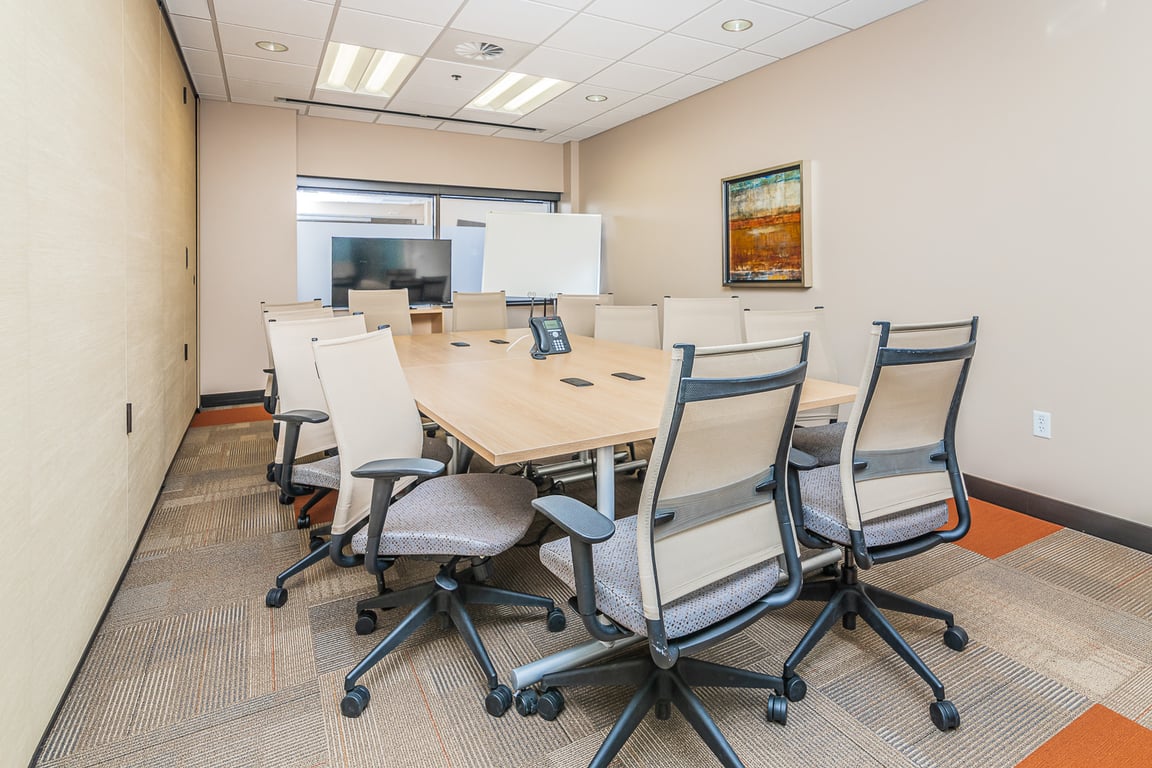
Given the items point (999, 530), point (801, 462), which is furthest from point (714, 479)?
point (999, 530)

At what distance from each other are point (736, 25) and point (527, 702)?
3.87 metres

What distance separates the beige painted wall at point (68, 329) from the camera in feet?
4.42

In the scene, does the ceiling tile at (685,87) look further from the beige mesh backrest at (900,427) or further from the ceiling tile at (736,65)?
the beige mesh backrest at (900,427)

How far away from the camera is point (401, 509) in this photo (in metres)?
1.83

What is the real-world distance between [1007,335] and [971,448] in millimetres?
647

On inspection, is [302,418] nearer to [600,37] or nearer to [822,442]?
[822,442]

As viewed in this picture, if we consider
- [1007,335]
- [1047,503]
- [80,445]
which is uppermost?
[1007,335]

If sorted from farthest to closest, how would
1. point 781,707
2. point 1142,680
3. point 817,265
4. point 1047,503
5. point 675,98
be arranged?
point 675,98 < point 817,265 < point 1047,503 < point 1142,680 < point 781,707

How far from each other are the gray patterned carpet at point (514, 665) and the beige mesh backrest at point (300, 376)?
526mm

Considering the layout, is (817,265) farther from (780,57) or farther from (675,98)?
(675,98)

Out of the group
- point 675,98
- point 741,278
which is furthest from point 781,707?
point 675,98

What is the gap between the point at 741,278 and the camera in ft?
15.7

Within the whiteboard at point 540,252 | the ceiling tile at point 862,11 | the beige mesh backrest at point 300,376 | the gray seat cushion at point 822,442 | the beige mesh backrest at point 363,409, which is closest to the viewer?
the beige mesh backrest at point 363,409

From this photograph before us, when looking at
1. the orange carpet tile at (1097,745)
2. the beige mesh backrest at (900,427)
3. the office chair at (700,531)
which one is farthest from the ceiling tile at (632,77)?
the orange carpet tile at (1097,745)
